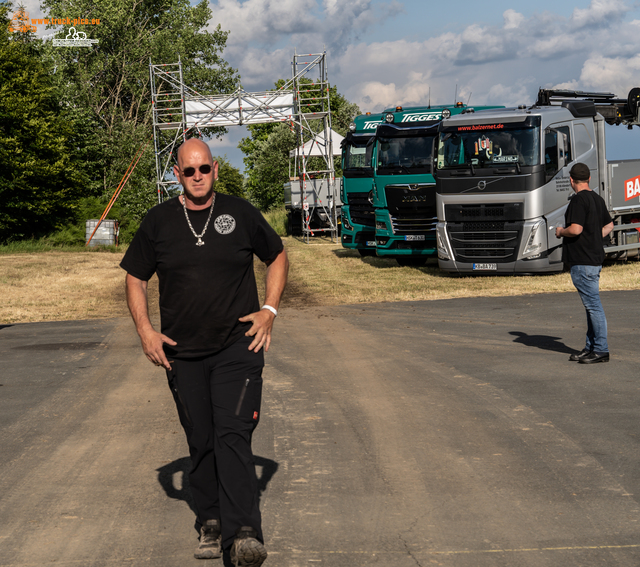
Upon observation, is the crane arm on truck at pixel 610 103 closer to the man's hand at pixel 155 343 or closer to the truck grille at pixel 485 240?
the truck grille at pixel 485 240

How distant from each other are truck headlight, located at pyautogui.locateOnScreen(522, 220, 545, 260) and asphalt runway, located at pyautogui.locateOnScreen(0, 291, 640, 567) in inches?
288

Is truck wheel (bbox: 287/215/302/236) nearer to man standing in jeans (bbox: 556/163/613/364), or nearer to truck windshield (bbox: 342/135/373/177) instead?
truck windshield (bbox: 342/135/373/177)

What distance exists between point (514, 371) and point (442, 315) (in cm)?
460

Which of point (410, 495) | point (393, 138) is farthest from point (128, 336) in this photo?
point (393, 138)

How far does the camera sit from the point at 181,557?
390 cm

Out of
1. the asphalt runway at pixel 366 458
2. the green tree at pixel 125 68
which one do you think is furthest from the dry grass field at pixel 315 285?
the green tree at pixel 125 68

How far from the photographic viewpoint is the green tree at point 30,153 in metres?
35.8

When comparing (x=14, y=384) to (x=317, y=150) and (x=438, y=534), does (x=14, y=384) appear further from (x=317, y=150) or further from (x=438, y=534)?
(x=317, y=150)

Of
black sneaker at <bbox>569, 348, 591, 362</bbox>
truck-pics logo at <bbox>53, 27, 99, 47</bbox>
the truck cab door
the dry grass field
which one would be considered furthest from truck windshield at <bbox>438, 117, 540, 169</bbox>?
truck-pics logo at <bbox>53, 27, 99, 47</bbox>

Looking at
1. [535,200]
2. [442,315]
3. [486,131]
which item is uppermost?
[486,131]

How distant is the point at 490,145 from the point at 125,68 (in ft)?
134

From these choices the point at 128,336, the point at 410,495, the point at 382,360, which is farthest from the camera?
the point at 128,336

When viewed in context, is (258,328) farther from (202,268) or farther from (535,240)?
(535,240)

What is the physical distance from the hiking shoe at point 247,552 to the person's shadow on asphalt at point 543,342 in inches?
261
